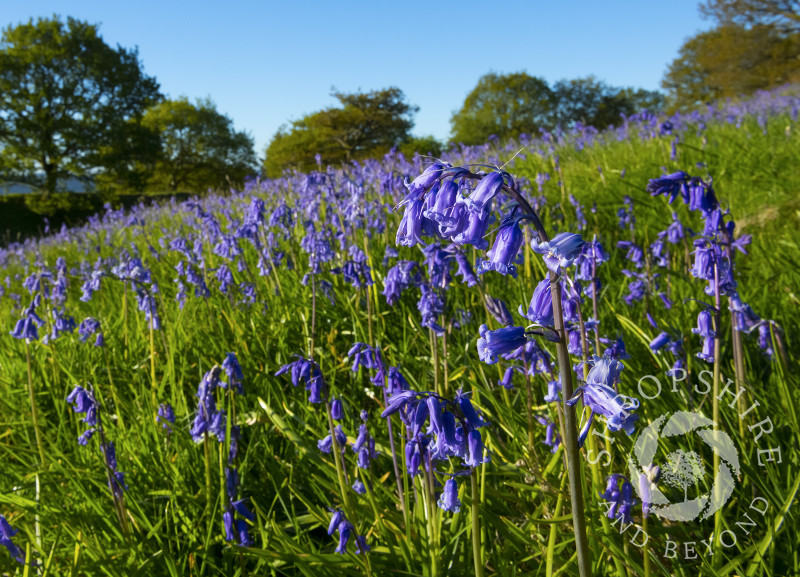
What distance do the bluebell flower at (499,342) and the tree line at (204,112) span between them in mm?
23061

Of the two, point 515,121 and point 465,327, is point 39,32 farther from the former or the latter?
point 465,327

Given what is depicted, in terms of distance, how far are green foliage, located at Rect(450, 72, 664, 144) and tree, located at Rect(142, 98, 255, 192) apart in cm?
1761

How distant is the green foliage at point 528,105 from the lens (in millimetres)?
41531

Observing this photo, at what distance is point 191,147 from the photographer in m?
41.2

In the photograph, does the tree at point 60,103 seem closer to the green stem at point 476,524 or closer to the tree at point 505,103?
the tree at point 505,103

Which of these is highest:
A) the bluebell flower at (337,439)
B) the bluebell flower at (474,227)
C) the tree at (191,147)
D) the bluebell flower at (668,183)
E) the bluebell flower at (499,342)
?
the tree at (191,147)

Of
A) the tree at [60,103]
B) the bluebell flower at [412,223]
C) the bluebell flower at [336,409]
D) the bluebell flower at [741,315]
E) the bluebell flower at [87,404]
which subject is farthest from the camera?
the tree at [60,103]

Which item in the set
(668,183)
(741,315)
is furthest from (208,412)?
(741,315)

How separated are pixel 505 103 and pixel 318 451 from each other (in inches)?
1776

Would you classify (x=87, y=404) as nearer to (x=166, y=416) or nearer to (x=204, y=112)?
(x=166, y=416)

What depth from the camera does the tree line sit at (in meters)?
30.2

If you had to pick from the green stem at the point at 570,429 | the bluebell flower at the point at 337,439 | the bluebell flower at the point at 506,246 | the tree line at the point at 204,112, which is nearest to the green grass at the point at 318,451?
the bluebell flower at the point at 337,439

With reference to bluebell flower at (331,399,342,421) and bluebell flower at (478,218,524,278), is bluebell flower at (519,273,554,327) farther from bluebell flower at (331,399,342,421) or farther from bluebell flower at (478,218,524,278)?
bluebell flower at (331,399,342,421)

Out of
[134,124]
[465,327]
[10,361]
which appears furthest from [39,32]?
[465,327]
